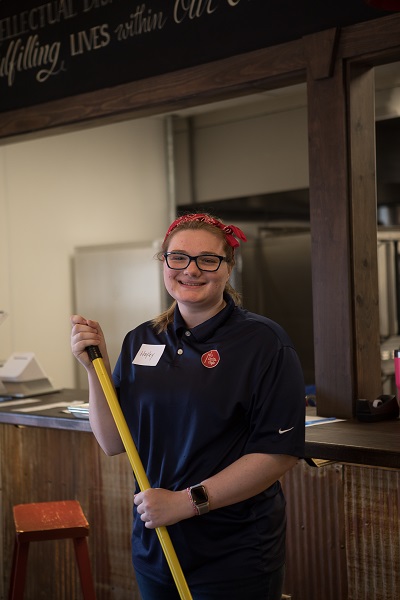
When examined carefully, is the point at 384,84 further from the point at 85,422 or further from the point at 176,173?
the point at 85,422

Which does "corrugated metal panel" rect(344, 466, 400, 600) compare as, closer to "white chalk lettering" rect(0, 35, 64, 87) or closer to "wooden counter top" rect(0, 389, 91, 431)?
"wooden counter top" rect(0, 389, 91, 431)

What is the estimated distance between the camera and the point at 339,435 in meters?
2.70

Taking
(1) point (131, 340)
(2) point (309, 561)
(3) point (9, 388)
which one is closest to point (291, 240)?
(3) point (9, 388)

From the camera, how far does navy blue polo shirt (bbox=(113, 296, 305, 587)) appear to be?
6.26 ft

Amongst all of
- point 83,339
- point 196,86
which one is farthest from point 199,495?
point 196,86

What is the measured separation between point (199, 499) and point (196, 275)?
521mm

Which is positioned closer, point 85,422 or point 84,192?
point 85,422

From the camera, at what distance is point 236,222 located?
6.12 metres

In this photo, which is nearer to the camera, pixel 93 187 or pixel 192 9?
pixel 192 9

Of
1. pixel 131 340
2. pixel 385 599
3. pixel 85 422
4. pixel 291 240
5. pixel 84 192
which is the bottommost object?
pixel 385 599

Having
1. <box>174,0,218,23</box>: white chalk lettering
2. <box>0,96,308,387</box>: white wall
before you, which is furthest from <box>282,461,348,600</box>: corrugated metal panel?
→ <box>0,96,308,387</box>: white wall

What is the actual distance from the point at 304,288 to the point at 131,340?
3758mm

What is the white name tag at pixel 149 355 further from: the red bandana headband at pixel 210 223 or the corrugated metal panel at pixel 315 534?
the corrugated metal panel at pixel 315 534

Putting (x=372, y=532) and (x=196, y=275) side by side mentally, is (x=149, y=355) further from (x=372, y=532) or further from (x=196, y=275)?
(x=372, y=532)
